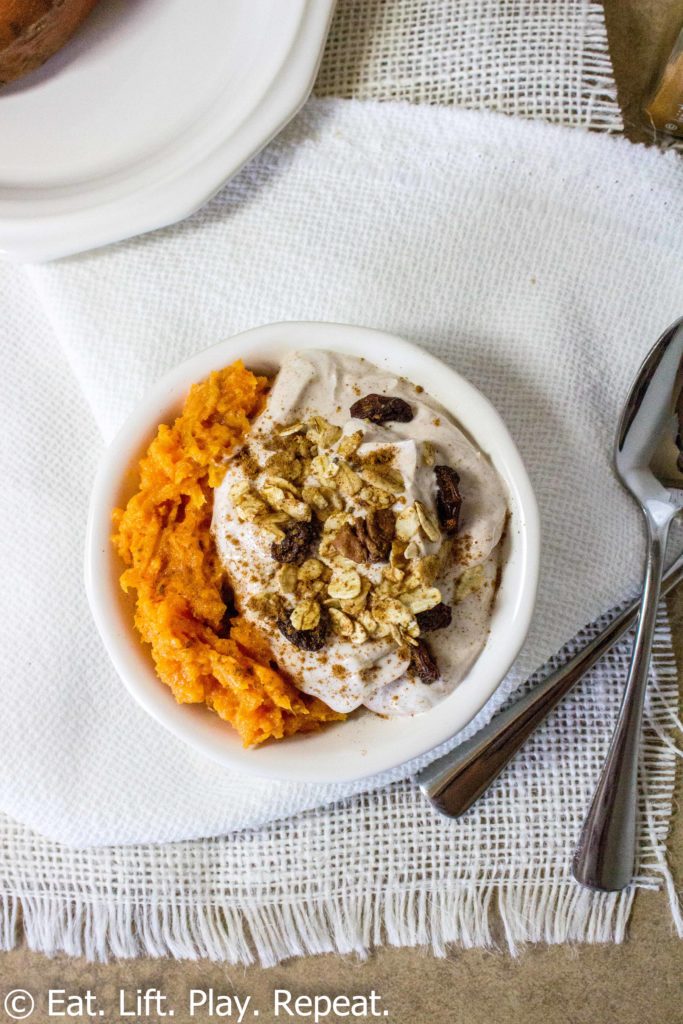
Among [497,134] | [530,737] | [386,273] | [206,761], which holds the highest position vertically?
[497,134]

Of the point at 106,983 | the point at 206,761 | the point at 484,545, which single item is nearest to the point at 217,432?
the point at 484,545

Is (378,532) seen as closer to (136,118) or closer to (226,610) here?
(226,610)

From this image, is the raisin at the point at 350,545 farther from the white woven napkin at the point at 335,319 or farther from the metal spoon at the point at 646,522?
the metal spoon at the point at 646,522

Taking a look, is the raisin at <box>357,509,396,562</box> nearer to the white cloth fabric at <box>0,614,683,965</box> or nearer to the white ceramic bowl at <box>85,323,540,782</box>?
the white ceramic bowl at <box>85,323,540,782</box>

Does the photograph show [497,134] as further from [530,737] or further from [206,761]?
[206,761]

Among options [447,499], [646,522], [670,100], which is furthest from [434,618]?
[670,100]
